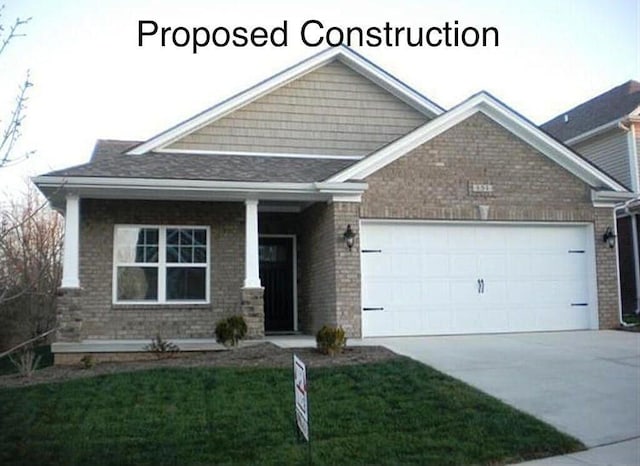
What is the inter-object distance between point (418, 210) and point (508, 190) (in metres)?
2.13

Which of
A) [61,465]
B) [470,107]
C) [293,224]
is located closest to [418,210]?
[470,107]

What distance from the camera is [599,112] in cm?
2475

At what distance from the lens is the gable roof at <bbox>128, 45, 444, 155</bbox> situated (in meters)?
16.6

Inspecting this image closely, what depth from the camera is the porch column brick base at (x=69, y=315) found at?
13.3 m

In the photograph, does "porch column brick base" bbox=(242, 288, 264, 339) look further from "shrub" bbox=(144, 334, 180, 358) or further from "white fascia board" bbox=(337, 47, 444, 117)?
"white fascia board" bbox=(337, 47, 444, 117)

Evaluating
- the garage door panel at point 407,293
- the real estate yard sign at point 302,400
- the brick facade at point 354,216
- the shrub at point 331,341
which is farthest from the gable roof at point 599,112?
the real estate yard sign at point 302,400

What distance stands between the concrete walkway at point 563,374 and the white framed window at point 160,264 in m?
2.71

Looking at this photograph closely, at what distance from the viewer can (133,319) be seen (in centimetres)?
1509

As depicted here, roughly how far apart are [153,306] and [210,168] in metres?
3.19

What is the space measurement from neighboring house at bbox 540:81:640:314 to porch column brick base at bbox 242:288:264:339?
11.1 m

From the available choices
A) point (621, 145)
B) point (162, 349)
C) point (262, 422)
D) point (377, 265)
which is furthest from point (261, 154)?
point (621, 145)

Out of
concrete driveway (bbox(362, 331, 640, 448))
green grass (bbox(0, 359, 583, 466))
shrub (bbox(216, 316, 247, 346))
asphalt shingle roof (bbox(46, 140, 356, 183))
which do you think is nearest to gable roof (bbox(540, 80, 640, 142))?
asphalt shingle roof (bbox(46, 140, 356, 183))

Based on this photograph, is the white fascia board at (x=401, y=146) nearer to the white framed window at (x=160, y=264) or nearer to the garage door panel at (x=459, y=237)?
the garage door panel at (x=459, y=237)

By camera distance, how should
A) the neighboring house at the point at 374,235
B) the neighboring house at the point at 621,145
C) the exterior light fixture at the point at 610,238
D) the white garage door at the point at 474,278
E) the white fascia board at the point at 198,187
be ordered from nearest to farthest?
the white fascia board at the point at 198,187 → the neighboring house at the point at 374,235 → the white garage door at the point at 474,278 → the exterior light fixture at the point at 610,238 → the neighboring house at the point at 621,145
